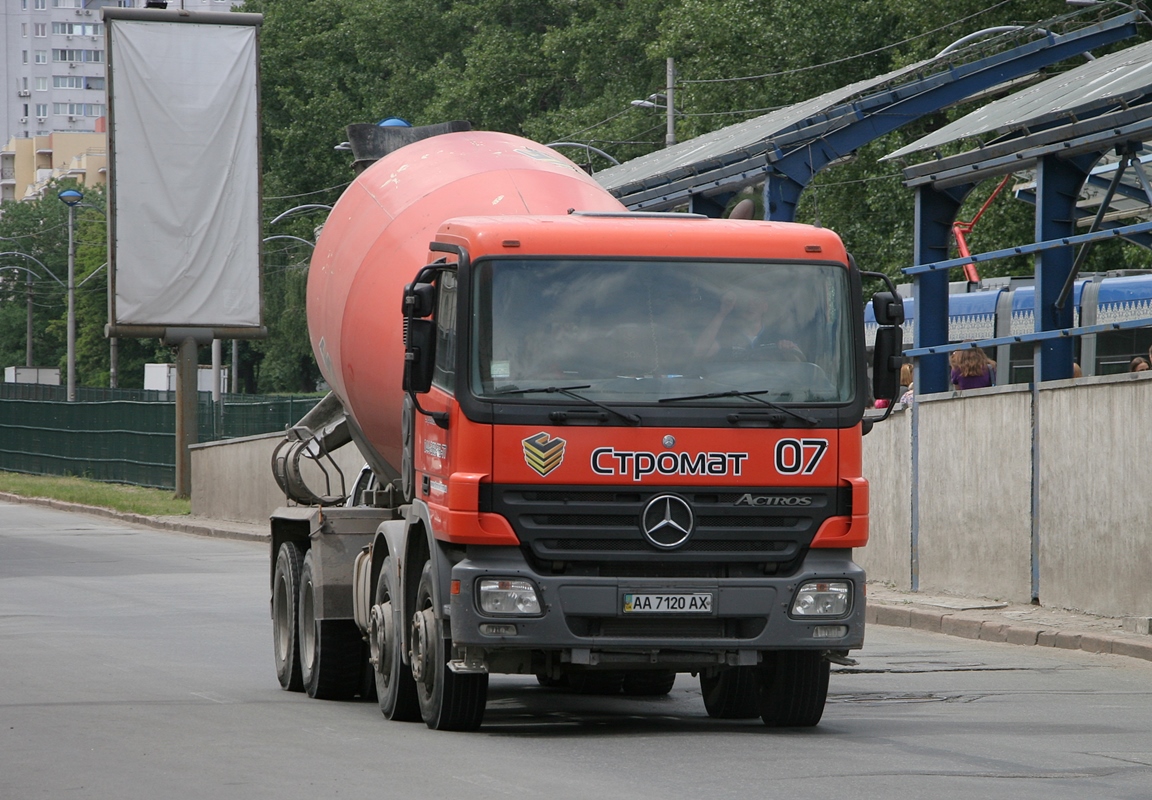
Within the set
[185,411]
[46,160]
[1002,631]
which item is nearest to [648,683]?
[1002,631]

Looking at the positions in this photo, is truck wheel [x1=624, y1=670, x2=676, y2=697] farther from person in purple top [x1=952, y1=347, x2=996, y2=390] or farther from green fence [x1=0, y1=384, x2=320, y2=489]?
green fence [x1=0, y1=384, x2=320, y2=489]

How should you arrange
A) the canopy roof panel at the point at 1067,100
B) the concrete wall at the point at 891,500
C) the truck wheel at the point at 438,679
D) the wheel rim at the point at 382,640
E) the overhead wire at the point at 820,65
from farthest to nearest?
the overhead wire at the point at 820,65, the concrete wall at the point at 891,500, the canopy roof panel at the point at 1067,100, the wheel rim at the point at 382,640, the truck wheel at the point at 438,679

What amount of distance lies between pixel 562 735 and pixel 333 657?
2.44 meters

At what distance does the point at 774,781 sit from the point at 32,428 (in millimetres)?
47848

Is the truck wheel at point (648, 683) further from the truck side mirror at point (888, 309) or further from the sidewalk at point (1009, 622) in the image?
the sidewalk at point (1009, 622)

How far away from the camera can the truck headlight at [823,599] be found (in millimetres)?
8992

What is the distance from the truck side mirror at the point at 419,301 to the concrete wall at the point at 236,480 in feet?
72.8

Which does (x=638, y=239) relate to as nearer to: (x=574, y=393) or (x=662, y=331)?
(x=662, y=331)

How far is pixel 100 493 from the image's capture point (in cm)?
4138

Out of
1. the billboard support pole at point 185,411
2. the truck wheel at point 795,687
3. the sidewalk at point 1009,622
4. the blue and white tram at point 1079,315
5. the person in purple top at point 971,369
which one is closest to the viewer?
the truck wheel at point 795,687

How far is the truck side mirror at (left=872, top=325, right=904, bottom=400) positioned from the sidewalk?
16.1 feet

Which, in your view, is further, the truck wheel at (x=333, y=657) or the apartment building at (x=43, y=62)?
the apartment building at (x=43, y=62)

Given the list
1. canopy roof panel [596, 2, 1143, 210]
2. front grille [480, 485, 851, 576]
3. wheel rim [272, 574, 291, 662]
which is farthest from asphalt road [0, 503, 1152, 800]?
canopy roof panel [596, 2, 1143, 210]

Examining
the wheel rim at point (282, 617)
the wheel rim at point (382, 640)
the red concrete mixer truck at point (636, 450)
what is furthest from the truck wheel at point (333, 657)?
the red concrete mixer truck at point (636, 450)
